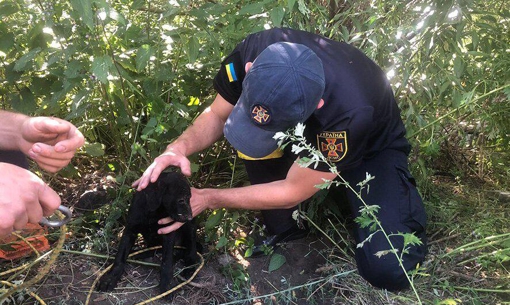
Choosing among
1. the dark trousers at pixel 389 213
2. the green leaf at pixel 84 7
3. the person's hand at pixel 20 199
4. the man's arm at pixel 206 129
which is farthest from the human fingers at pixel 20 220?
the dark trousers at pixel 389 213

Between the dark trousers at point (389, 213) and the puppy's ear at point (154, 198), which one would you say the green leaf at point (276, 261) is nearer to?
the dark trousers at point (389, 213)

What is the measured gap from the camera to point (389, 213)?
251 cm

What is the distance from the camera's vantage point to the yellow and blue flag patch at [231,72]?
2465 mm

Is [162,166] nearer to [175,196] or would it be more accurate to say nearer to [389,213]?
[175,196]

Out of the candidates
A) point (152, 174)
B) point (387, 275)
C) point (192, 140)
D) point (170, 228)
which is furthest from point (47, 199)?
point (387, 275)

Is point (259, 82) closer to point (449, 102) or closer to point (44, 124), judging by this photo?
point (44, 124)

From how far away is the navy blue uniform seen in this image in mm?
2145

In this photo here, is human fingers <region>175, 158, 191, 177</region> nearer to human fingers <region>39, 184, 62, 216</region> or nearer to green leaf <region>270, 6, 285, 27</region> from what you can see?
green leaf <region>270, 6, 285, 27</region>

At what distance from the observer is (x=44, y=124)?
4.93 ft

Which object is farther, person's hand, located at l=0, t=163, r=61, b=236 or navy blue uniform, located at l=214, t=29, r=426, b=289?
navy blue uniform, located at l=214, t=29, r=426, b=289

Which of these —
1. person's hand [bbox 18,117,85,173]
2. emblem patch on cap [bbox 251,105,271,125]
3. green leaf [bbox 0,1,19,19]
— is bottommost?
emblem patch on cap [bbox 251,105,271,125]

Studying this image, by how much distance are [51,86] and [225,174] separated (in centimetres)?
114

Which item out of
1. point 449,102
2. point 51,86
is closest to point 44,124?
point 51,86

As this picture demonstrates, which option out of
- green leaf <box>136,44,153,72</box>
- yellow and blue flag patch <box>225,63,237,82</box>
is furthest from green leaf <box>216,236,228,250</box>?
green leaf <box>136,44,153,72</box>
